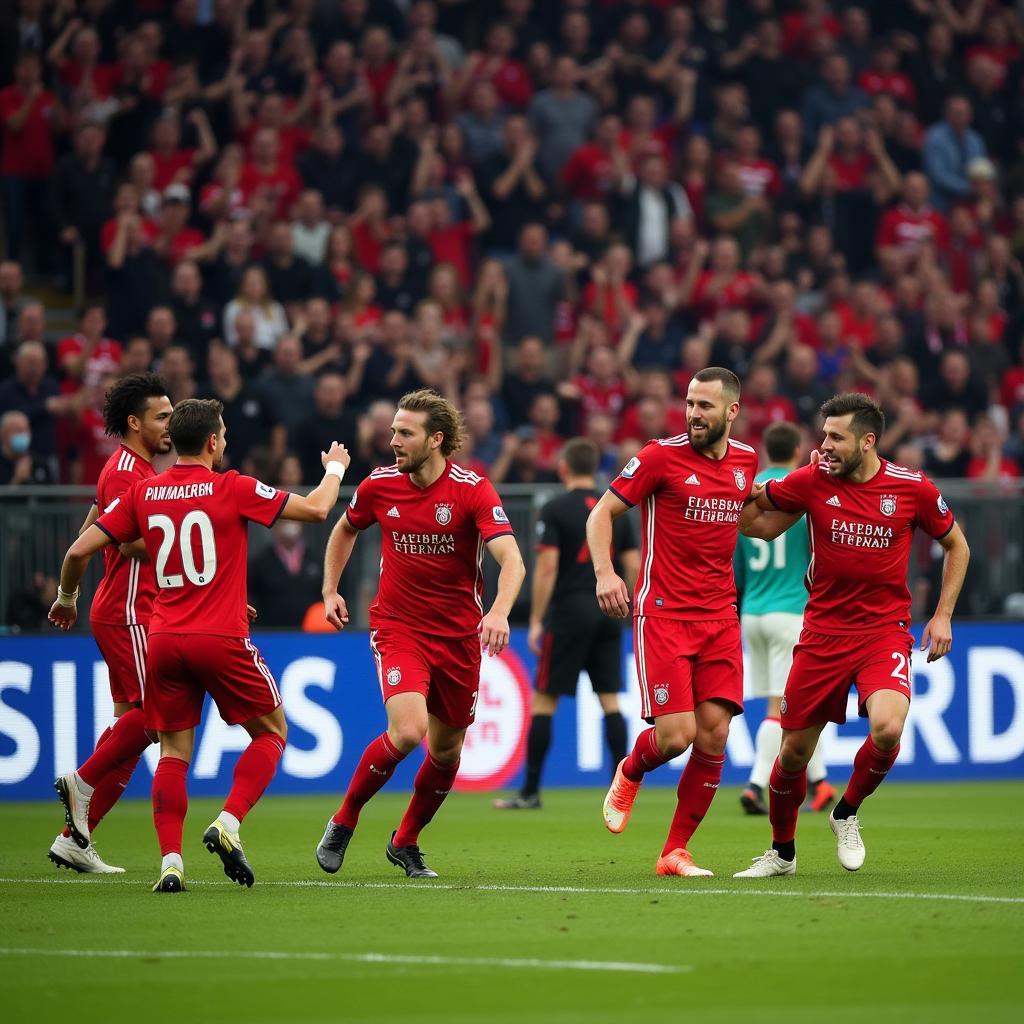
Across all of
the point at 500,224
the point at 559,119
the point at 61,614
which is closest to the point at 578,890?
the point at 61,614

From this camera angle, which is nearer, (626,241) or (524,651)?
(524,651)

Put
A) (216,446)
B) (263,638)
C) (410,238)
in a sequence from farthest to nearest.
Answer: (410,238) → (263,638) → (216,446)

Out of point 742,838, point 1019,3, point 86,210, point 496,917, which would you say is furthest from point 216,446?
point 1019,3

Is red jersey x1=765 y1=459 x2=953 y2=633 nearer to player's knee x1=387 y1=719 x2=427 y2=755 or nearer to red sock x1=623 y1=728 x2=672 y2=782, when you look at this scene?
red sock x1=623 y1=728 x2=672 y2=782

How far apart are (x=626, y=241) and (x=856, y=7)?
19.9 ft

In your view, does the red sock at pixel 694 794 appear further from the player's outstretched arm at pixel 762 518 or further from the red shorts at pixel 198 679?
the red shorts at pixel 198 679

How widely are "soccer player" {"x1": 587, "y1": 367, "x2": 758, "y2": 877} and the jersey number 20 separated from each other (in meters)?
1.90

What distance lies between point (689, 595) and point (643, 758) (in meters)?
0.84

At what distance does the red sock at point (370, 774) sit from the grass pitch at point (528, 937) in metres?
0.37

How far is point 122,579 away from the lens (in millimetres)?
10141

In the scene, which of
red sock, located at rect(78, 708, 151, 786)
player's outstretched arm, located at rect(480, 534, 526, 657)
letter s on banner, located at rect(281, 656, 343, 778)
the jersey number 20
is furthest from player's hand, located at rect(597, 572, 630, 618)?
letter s on banner, located at rect(281, 656, 343, 778)

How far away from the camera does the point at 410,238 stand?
20.0m

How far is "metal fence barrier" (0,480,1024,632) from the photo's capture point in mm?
15562

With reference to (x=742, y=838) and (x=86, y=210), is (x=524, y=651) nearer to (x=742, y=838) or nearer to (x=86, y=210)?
(x=742, y=838)
